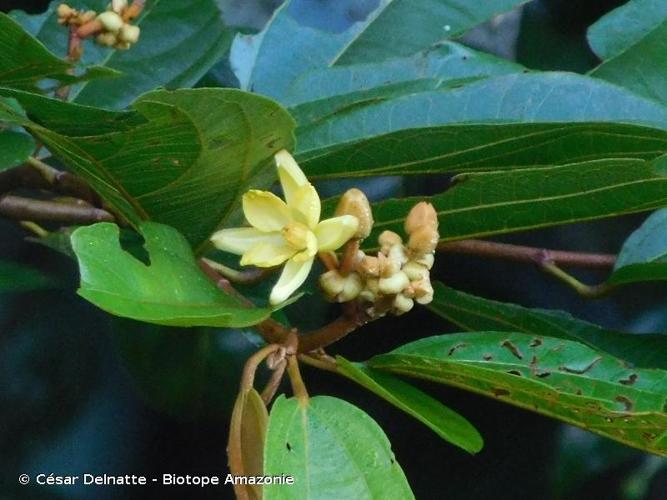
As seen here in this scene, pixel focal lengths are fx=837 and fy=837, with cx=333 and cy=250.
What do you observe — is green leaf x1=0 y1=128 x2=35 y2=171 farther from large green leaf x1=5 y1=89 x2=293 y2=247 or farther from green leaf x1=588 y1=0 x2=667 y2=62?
green leaf x1=588 y1=0 x2=667 y2=62

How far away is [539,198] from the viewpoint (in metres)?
0.50

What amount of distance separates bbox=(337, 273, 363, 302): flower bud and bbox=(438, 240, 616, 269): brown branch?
23 centimetres

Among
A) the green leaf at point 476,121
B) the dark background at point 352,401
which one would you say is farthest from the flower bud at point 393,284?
the dark background at point 352,401

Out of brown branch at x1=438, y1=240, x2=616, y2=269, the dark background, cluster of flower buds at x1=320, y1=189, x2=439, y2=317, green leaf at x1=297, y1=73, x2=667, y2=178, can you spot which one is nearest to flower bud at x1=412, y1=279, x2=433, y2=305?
cluster of flower buds at x1=320, y1=189, x2=439, y2=317

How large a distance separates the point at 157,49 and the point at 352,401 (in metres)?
0.38

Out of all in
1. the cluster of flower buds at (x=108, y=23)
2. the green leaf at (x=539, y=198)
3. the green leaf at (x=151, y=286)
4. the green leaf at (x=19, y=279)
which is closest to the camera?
the green leaf at (x=151, y=286)

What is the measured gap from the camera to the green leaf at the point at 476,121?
1.65 ft

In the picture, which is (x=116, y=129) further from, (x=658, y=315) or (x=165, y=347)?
(x=658, y=315)

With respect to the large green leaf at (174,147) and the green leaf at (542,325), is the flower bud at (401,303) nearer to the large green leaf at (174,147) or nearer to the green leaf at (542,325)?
the large green leaf at (174,147)

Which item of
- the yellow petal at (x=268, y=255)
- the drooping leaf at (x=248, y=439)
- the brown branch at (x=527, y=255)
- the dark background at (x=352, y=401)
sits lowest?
the dark background at (x=352, y=401)

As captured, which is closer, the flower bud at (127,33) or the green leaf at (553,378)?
the green leaf at (553,378)

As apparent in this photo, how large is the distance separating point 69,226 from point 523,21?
508mm

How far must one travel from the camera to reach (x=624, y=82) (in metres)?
0.72

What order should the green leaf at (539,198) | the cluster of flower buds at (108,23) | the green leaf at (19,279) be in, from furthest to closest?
the green leaf at (19,279), the cluster of flower buds at (108,23), the green leaf at (539,198)
